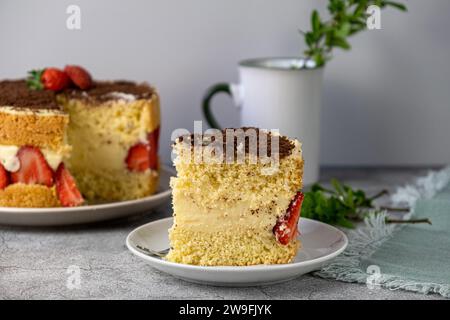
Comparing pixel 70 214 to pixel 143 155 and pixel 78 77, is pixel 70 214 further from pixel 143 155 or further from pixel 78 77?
pixel 78 77

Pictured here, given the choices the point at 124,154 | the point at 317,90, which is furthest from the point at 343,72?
the point at 124,154

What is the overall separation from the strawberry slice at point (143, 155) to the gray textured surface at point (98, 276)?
0.77 ft

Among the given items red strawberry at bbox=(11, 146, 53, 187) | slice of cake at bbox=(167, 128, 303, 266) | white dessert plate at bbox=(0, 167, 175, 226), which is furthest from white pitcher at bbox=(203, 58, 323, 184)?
slice of cake at bbox=(167, 128, 303, 266)

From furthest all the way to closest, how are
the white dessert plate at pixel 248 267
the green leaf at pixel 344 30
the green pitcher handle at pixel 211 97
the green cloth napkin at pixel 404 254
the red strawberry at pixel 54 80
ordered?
the green pitcher handle at pixel 211 97 → the green leaf at pixel 344 30 → the red strawberry at pixel 54 80 → the green cloth napkin at pixel 404 254 → the white dessert plate at pixel 248 267

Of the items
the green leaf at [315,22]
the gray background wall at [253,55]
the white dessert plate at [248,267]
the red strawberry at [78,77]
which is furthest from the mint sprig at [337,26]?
the white dessert plate at [248,267]

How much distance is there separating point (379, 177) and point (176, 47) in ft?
2.59

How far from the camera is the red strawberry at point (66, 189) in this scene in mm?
1996

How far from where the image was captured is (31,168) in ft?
6.54

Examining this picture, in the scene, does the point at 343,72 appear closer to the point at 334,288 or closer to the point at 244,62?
the point at 244,62

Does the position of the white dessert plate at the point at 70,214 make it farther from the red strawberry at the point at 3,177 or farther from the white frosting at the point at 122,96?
the white frosting at the point at 122,96

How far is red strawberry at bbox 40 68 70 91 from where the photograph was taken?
7.10ft

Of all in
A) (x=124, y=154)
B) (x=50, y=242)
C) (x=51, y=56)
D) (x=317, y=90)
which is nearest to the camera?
(x=50, y=242)

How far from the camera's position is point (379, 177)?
2568mm

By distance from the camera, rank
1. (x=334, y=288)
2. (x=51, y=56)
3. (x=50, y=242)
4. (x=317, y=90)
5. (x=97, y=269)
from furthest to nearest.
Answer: (x=51, y=56) → (x=317, y=90) → (x=50, y=242) → (x=97, y=269) → (x=334, y=288)
